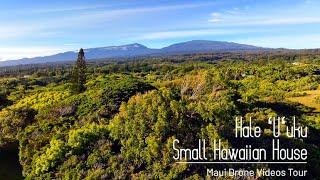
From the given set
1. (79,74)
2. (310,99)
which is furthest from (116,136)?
(310,99)

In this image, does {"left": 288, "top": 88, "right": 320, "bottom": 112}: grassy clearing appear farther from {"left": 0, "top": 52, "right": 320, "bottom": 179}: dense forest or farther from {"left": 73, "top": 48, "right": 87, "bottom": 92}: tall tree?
{"left": 73, "top": 48, "right": 87, "bottom": 92}: tall tree

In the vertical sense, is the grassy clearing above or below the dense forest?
below

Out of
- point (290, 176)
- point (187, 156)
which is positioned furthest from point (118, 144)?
point (290, 176)

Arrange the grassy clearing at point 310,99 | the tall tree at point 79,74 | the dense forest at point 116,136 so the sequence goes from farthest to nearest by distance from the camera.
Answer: the grassy clearing at point 310,99
the tall tree at point 79,74
the dense forest at point 116,136

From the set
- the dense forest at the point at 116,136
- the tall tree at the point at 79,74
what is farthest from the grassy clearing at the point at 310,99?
the tall tree at the point at 79,74

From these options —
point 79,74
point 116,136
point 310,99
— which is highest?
point 79,74

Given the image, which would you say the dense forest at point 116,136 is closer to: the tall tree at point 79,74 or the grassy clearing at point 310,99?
the tall tree at point 79,74

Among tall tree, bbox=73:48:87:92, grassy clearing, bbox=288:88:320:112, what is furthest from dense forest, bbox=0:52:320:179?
grassy clearing, bbox=288:88:320:112

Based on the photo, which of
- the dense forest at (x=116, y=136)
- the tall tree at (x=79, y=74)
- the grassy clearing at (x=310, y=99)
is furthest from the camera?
the grassy clearing at (x=310, y=99)

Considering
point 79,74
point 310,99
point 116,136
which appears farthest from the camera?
point 310,99

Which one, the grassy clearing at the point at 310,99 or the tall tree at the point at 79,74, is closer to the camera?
the tall tree at the point at 79,74

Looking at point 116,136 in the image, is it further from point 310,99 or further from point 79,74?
point 310,99

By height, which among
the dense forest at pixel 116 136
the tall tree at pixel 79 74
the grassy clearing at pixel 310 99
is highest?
the tall tree at pixel 79 74

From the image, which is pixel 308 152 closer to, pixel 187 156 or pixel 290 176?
pixel 290 176
